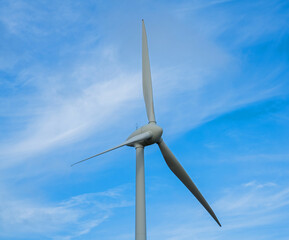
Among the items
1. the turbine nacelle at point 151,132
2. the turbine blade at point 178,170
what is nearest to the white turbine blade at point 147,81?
the turbine nacelle at point 151,132

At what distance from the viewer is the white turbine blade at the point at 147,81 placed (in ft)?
98.2

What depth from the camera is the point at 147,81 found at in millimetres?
31609

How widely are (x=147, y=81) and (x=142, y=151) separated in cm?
716

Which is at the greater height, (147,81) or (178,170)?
(147,81)

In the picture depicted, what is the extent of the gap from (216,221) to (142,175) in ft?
33.4

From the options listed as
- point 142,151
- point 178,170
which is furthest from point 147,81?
point 178,170

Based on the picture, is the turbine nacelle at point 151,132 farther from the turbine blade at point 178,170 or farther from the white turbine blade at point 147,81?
the white turbine blade at point 147,81

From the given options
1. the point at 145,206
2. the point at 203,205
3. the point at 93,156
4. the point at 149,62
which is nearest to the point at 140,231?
the point at 145,206

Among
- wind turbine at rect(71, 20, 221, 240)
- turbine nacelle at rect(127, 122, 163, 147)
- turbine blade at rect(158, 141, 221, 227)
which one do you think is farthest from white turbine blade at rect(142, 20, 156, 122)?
turbine blade at rect(158, 141, 221, 227)

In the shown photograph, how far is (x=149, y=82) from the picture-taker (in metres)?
31.5

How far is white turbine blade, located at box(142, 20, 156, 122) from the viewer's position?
29923 millimetres

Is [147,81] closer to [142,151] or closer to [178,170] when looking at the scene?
[142,151]

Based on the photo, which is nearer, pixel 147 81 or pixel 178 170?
pixel 178 170

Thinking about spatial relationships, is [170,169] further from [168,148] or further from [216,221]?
[216,221]
